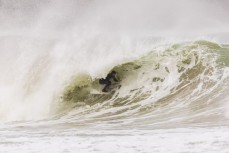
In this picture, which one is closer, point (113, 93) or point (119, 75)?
point (113, 93)

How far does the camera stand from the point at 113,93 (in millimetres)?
15648

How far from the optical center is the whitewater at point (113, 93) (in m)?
10.1

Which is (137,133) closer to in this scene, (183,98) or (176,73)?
(183,98)

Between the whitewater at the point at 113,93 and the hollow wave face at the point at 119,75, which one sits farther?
the hollow wave face at the point at 119,75

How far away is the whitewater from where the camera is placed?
10109 mm

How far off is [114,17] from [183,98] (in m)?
15.6

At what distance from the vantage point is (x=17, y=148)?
9594mm

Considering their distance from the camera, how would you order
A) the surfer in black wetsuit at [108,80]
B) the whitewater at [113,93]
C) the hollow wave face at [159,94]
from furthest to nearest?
1. the surfer in black wetsuit at [108,80]
2. the hollow wave face at [159,94]
3. the whitewater at [113,93]

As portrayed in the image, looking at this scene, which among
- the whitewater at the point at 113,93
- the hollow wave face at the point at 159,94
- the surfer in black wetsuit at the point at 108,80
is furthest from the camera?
the surfer in black wetsuit at the point at 108,80

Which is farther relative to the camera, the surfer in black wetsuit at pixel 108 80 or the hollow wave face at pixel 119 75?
the surfer in black wetsuit at pixel 108 80

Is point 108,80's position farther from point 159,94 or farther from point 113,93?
point 159,94

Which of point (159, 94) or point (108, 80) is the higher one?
point (108, 80)

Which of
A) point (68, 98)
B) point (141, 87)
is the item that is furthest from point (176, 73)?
point (68, 98)

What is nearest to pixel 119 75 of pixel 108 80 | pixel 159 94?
pixel 108 80
